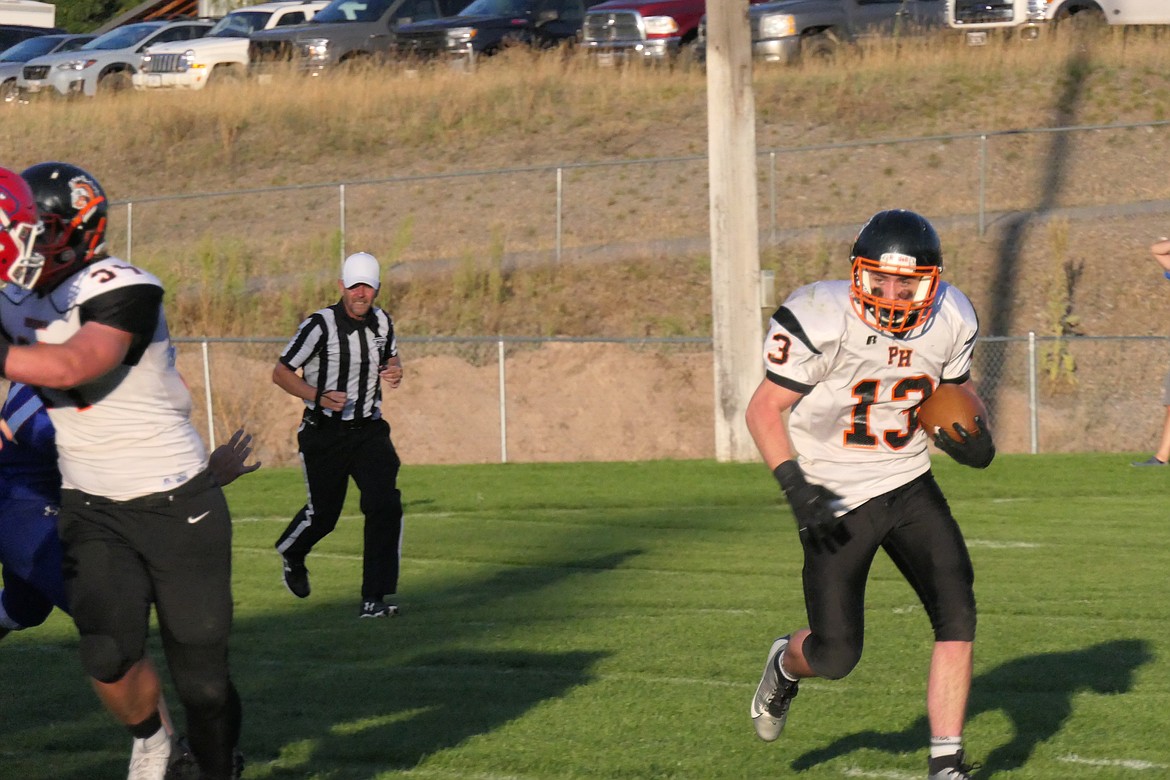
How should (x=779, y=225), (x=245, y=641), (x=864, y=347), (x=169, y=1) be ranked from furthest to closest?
(x=169, y=1), (x=779, y=225), (x=245, y=641), (x=864, y=347)

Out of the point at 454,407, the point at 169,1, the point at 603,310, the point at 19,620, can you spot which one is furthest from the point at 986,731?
the point at 169,1

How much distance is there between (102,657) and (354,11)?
26.0 meters

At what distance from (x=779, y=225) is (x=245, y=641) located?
54.1 feet

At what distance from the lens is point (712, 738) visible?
598 centimetres

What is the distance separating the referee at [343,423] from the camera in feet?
29.0

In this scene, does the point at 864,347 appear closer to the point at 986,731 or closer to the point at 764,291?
the point at 986,731

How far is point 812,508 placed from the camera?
514cm

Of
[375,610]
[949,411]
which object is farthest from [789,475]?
[375,610]

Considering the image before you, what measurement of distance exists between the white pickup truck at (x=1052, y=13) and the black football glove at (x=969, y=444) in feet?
74.9

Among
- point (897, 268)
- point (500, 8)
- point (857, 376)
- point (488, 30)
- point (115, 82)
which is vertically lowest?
point (857, 376)

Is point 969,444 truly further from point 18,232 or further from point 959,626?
point 18,232

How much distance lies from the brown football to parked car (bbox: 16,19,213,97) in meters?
27.2

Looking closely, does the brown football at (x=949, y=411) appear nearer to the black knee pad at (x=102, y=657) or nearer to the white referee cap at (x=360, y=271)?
the black knee pad at (x=102, y=657)

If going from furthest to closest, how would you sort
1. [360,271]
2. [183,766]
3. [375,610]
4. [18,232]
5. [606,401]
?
[606,401] → [360,271] → [375,610] → [183,766] → [18,232]
